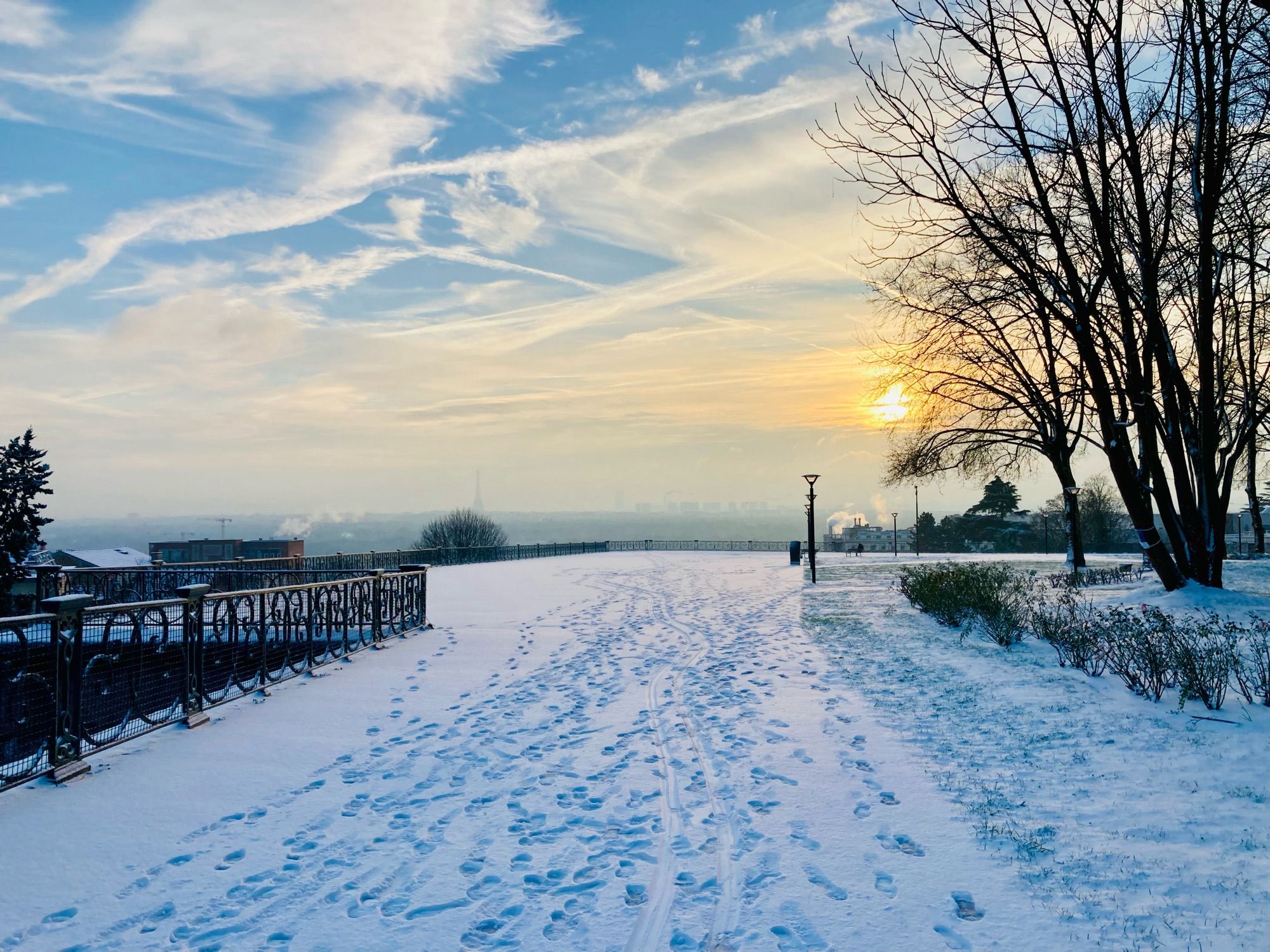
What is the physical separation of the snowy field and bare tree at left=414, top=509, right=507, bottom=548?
65.8 m

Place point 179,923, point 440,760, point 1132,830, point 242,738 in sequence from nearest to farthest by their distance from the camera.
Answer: point 179,923 → point 1132,830 → point 440,760 → point 242,738

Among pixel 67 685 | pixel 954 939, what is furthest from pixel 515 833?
pixel 67 685

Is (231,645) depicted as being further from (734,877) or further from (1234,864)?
(1234,864)

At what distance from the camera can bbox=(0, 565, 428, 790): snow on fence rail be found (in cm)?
541

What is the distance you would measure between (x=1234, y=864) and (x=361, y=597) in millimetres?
10960

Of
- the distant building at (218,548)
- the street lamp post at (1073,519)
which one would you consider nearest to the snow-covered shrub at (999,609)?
the street lamp post at (1073,519)

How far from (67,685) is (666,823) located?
15.9ft

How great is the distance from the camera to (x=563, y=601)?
1759 centimetres

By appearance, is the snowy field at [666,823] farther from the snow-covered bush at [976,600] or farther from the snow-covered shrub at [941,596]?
the snow-covered shrub at [941,596]

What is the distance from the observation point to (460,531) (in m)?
73.8

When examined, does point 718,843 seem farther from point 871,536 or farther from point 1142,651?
point 871,536

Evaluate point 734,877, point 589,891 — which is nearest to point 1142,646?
point 734,877

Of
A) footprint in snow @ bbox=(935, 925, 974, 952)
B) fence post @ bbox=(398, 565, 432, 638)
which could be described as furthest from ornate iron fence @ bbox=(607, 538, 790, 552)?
footprint in snow @ bbox=(935, 925, 974, 952)

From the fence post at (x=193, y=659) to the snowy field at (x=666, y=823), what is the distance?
286 mm
